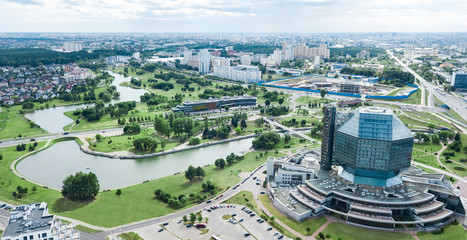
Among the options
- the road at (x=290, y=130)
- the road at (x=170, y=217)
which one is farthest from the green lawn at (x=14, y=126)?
the road at (x=290, y=130)

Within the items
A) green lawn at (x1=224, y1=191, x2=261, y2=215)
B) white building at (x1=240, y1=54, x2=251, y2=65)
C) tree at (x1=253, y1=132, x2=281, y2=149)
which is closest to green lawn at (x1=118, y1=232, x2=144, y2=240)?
green lawn at (x1=224, y1=191, x2=261, y2=215)

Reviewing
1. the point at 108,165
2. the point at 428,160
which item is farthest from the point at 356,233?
the point at 108,165

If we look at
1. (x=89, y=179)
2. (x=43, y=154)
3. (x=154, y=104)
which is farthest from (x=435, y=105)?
(x=43, y=154)

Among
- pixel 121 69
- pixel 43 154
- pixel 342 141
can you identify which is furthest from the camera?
pixel 121 69

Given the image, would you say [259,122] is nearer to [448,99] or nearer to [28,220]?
[28,220]

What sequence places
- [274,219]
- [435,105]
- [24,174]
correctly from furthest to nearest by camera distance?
[435,105] → [24,174] → [274,219]

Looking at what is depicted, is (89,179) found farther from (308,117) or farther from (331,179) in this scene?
(308,117)
